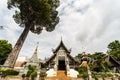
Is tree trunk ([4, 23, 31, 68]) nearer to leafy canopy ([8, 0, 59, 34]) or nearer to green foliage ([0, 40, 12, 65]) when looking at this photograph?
leafy canopy ([8, 0, 59, 34])

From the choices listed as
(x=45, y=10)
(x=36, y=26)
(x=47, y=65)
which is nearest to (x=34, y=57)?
(x=47, y=65)

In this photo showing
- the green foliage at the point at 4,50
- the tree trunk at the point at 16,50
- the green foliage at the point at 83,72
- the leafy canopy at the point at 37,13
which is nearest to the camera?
the green foliage at the point at 83,72

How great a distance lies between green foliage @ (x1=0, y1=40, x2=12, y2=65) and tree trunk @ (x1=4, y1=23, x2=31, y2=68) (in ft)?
56.9

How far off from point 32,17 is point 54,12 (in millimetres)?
4452

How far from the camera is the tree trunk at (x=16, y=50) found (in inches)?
968

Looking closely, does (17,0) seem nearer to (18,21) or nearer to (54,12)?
(18,21)

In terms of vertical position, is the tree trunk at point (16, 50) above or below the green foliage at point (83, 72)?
above

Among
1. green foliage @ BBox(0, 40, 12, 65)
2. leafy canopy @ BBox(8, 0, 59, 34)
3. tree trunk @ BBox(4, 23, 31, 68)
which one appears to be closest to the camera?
tree trunk @ BBox(4, 23, 31, 68)

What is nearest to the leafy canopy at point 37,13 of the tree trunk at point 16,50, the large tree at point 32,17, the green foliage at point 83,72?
the large tree at point 32,17

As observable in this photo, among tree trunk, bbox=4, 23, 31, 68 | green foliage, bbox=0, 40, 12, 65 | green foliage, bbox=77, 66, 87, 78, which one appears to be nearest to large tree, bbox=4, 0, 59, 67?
tree trunk, bbox=4, 23, 31, 68

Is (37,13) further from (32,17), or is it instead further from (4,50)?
(4,50)

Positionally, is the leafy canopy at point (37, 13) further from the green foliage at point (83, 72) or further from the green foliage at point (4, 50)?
the green foliage at point (4, 50)

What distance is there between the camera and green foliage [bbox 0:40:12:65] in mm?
42100

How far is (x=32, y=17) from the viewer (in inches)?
1102
